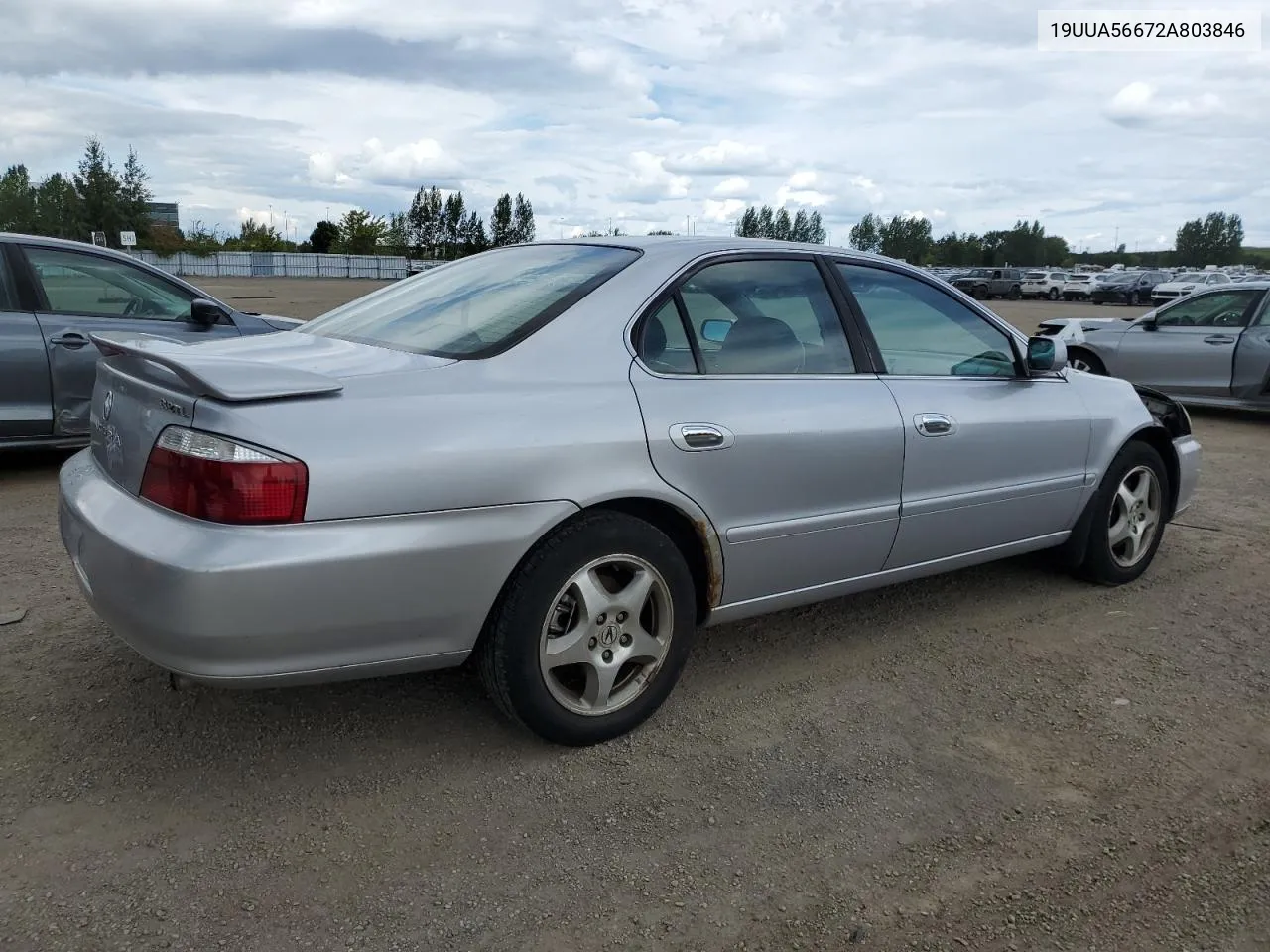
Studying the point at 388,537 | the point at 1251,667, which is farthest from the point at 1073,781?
the point at 388,537

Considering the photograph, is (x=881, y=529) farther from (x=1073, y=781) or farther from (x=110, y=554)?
(x=110, y=554)

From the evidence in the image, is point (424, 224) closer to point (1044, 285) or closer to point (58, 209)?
point (58, 209)

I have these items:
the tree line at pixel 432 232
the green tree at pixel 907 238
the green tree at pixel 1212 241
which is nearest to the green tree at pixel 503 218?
the tree line at pixel 432 232

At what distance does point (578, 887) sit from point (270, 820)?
84 cm

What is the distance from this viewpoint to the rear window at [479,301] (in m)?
3.01

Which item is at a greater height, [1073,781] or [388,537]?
[388,537]

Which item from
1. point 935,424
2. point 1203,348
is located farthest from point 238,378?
point 1203,348

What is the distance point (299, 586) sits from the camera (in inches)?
94.3

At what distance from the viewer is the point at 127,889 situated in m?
2.29

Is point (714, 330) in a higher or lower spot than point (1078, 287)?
lower

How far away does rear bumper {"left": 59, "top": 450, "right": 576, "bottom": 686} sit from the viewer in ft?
7.74

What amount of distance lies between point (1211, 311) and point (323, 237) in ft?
328

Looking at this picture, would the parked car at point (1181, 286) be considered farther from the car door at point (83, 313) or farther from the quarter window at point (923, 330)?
the car door at point (83, 313)

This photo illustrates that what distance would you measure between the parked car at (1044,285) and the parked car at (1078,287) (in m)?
0.47
